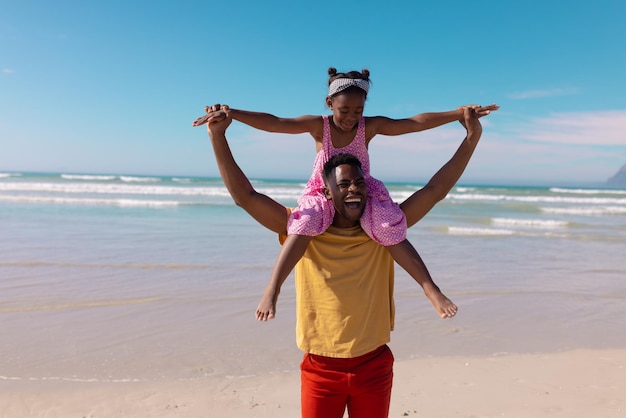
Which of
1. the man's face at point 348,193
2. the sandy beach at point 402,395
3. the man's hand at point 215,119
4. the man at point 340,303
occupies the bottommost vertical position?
the sandy beach at point 402,395

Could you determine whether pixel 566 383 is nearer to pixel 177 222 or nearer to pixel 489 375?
pixel 489 375

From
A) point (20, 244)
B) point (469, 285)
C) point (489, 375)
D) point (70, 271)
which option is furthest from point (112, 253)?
point (489, 375)

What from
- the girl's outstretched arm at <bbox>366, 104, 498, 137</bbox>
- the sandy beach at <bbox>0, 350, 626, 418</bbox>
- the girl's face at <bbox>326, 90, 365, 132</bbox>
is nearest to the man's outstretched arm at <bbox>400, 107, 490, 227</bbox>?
the girl's outstretched arm at <bbox>366, 104, 498, 137</bbox>

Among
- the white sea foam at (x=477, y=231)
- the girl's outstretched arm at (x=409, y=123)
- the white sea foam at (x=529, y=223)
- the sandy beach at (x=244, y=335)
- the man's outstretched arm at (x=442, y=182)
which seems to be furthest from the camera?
the white sea foam at (x=529, y=223)

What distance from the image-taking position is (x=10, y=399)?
13.2 ft

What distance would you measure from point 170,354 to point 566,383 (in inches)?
144

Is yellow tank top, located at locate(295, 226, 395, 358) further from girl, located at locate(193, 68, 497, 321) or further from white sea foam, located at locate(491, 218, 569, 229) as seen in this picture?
white sea foam, located at locate(491, 218, 569, 229)

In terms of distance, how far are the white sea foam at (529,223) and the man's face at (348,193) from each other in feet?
54.6

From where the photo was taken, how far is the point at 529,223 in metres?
18.1

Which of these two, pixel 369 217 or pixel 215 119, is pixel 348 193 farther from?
pixel 215 119

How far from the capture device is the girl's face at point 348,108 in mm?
2484

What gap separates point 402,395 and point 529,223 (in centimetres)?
1555

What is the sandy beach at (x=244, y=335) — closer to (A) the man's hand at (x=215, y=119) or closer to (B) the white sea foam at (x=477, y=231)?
(A) the man's hand at (x=215, y=119)

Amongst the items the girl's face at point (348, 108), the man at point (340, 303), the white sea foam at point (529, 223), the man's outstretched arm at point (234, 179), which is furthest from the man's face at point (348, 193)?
the white sea foam at point (529, 223)
